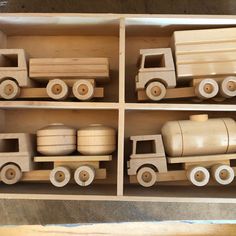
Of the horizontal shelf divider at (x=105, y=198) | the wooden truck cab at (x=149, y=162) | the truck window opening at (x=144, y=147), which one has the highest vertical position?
the truck window opening at (x=144, y=147)

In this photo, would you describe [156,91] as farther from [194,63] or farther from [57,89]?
[57,89]

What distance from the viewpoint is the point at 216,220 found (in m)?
0.69

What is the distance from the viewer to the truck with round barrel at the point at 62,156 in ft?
2.28

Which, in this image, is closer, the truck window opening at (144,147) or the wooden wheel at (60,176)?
the wooden wheel at (60,176)

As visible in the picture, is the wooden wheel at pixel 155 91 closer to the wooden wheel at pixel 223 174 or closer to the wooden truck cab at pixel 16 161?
the wooden wheel at pixel 223 174

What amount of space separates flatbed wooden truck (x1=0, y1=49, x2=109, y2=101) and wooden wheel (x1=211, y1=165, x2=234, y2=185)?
318mm

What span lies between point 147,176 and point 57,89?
0.94 ft

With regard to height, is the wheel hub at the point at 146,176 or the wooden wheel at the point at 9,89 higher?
the wooden wheel at the point at 9,89

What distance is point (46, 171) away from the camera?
0.72m

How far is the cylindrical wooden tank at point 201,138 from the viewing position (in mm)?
707

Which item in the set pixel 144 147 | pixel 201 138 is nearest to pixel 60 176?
pixel 144 147

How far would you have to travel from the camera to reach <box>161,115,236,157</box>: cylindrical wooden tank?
0.71 metres

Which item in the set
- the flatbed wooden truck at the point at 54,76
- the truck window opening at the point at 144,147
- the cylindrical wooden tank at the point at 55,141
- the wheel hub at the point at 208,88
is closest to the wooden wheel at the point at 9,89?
the flatbed wooden truck at the point at 54,76

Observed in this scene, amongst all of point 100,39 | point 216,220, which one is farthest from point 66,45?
point 216,220
